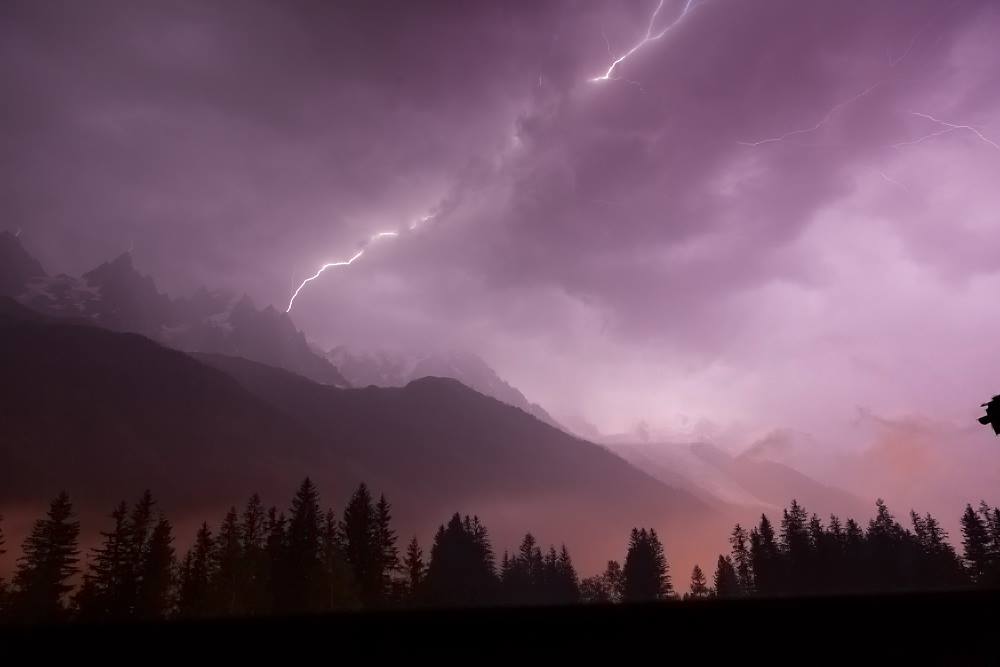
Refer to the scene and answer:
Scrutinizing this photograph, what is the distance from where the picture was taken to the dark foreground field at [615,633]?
729 centimetres

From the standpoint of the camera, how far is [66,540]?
5162cm

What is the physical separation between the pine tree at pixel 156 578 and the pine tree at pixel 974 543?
92636 mm

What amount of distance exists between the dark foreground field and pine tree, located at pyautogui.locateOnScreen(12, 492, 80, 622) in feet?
182

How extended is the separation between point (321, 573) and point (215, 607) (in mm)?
10541

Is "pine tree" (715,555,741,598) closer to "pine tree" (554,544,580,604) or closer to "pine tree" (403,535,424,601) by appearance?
"pine tree" (554,544,580,604)

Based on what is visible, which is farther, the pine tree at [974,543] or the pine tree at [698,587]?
the pine tree at [698,587]

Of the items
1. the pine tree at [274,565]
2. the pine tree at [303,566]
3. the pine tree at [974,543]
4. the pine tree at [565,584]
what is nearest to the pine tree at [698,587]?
the pine tree at [565,584]

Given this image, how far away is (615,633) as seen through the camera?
26.3ft

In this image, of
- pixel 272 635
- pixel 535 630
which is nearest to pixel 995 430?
pixel 535 630

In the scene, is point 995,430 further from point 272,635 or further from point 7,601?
point 7,601

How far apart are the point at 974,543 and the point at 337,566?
79.8 metres

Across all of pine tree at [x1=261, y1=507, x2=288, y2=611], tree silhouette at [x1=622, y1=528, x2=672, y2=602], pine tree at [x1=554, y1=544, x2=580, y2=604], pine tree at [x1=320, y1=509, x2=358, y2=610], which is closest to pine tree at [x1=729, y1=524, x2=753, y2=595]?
tree silhouette at [x1=622, y1=528, x2=672, y2=602]

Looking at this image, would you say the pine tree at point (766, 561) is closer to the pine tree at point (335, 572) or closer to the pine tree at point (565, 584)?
the pine tree at point (565, 584)

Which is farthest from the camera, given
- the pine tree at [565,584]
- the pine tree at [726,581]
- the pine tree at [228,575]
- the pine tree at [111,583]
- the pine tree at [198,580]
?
the pine tree at [726,581]
